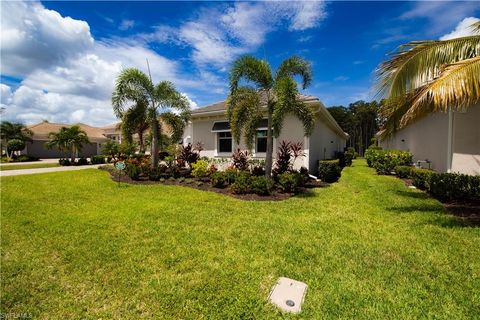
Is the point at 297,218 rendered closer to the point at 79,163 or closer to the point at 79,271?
the point at 79,271

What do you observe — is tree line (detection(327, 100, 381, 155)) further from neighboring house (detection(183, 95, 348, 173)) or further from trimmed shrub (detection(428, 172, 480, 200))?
trimmed shrub (detection(428, 172, 480, 200))

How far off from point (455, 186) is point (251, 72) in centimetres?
840

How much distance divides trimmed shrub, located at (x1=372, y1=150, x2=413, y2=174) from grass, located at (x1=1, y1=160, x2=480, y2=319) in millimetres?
7800

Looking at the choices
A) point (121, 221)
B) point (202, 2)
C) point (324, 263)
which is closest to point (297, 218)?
point (324, 263)

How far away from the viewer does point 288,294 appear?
10.6ft

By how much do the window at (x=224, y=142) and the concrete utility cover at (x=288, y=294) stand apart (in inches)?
461

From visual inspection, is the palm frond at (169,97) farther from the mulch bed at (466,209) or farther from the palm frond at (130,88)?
the mulch bed at (466,209)

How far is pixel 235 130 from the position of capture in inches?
398

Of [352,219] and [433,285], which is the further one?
[352,219]

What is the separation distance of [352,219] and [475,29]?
632cm

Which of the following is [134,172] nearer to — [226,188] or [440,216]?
[226,188]

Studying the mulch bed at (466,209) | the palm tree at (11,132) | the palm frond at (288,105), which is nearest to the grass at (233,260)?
the mulch bed at (466,209)

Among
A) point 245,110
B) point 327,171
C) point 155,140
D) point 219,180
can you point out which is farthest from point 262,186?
point 155,140


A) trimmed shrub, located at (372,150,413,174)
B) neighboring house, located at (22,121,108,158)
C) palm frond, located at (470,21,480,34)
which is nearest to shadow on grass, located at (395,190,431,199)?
palm frond, located at (470,21,480,34)
